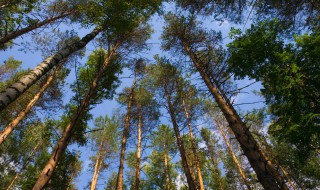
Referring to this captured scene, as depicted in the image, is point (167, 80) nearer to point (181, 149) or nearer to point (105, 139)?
point (181, 149)

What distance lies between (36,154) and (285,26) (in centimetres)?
2049

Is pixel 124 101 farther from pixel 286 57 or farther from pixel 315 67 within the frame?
pixel 315 67

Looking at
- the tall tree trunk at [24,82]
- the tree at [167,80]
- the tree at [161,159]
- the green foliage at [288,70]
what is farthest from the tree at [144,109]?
the tall tree trunk at [24,82]

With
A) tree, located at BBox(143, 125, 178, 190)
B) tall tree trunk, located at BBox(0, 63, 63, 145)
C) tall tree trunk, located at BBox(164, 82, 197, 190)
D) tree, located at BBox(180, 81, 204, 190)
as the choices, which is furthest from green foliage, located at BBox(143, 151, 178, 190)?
tall tree trunk, located at BBox(0, 63, 63, 145)

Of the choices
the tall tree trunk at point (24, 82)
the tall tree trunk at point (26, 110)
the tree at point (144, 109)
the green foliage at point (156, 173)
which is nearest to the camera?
the tall tree trunk at point (24, 82)

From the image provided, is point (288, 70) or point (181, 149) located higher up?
point (288, 70)

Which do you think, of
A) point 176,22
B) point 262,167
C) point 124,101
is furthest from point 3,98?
point 124,101

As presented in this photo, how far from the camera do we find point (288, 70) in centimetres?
934

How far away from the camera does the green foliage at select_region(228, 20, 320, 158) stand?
912 cm

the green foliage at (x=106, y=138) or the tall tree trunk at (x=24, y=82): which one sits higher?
the green foliage at (x=106, y=138)

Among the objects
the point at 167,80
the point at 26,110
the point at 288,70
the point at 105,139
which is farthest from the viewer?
the point at 105,139

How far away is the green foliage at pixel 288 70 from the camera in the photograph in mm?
9117

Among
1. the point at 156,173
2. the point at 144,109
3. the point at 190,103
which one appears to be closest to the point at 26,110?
the point at 144,109

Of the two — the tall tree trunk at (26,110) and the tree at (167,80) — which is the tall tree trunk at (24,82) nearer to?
the tall tree trunk at (26,110)
